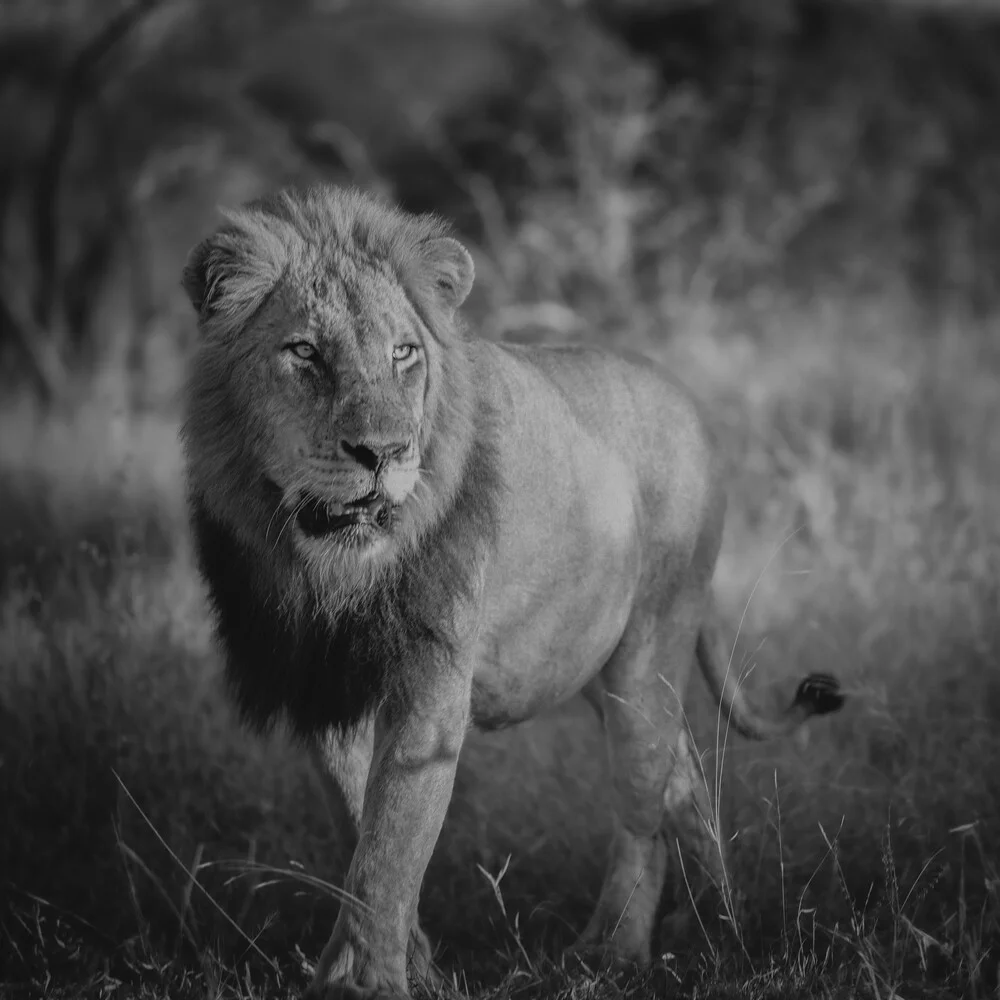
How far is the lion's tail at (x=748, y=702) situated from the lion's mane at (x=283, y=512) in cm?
106

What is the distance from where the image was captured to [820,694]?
379cm

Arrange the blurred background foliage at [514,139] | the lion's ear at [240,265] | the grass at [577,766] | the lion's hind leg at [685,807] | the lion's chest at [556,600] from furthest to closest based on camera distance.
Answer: the blurred background foliage at [514,139] → the lion's hind leg at [685,807] → the grass at [577,766] → the lion's chest at [556,600] → the lion's ear at [240,265]

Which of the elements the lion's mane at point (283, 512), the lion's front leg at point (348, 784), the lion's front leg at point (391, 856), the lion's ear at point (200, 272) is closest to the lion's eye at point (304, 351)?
the lion's mane at point (283, 512)

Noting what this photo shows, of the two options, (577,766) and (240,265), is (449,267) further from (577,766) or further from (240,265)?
(577,766)

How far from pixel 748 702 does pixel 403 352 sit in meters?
1.67

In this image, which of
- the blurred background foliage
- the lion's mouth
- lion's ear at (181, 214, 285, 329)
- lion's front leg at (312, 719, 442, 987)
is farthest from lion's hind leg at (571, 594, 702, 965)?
the blurred background foliage

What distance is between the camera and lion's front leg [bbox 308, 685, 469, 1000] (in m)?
2.87

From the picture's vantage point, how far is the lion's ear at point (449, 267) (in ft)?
10.4

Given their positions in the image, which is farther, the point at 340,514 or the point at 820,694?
the point at 820,694

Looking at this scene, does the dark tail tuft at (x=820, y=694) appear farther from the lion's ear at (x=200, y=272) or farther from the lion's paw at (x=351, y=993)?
the lion's ear at (x=200, y=272)

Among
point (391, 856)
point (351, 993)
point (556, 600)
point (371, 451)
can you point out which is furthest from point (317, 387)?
point (351, 993)

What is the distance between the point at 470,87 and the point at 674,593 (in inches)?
388

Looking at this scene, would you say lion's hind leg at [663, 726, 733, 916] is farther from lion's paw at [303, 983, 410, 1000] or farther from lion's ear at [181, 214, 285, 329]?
lion's ear at [181, 214, 285, 329]

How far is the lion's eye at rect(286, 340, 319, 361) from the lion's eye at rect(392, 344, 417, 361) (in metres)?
0.17
